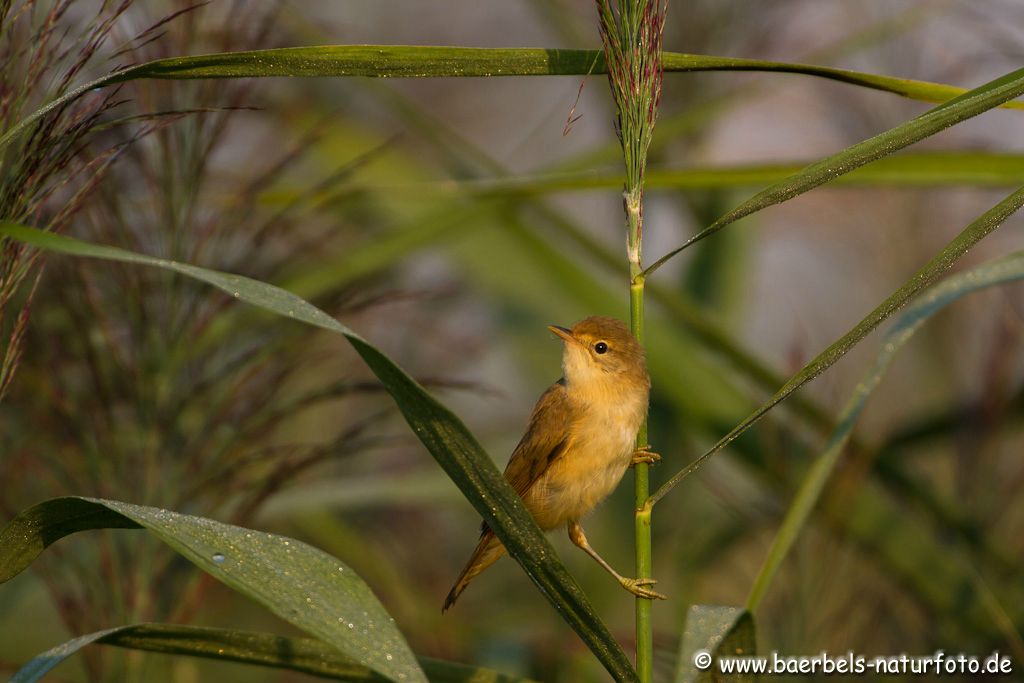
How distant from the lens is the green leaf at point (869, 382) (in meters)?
1.32

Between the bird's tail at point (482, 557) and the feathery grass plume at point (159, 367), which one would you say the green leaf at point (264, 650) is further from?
the feathery grass plume at point (159, 367)

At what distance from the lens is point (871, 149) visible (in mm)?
1055

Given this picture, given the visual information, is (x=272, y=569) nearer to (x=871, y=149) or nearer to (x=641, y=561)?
(x=641, y=561)

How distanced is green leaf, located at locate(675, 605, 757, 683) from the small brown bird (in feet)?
2.02

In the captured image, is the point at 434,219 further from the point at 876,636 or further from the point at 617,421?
the point at 876,636

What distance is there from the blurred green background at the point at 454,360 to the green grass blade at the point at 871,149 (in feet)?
1.62

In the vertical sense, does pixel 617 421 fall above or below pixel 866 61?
below

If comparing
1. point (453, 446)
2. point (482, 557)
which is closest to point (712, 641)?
point (453, 446)

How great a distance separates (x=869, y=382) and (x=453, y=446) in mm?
700

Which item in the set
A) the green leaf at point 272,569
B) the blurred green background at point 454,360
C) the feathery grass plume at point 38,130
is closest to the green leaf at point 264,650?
the green leaf at point 272,569

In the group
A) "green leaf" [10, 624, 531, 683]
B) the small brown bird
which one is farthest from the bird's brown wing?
"green leaf" [10, 624, 531, 683]

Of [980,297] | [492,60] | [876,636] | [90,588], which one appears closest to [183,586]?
[90,588]

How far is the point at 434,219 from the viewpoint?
2.14m

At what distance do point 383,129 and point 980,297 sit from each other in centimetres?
254
